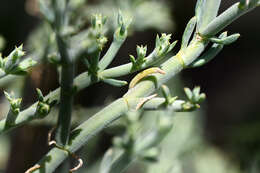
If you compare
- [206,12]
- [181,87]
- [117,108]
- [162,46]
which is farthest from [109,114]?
[181,87]

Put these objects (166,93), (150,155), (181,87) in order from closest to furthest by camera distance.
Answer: (150,155) → (166,93) → (181,87)

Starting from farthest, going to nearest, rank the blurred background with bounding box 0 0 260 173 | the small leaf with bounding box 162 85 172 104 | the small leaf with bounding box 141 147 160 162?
the blurred background with bounding box 0 0 260 173 → the small leaf with bounding box 162 85 172 104 → the small leaf with bounding box 141 147 160 162

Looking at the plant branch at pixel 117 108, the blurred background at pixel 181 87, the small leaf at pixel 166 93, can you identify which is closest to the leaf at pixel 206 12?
the plant branch at pixel 117 108

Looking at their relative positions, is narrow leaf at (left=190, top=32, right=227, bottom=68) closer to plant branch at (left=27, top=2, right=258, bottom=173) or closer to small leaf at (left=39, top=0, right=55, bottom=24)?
plant branch at (left=27, top=2, right=258, bottom=173)

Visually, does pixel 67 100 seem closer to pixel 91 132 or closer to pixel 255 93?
pixel 91 132

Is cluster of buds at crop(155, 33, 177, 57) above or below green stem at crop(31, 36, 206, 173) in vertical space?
above

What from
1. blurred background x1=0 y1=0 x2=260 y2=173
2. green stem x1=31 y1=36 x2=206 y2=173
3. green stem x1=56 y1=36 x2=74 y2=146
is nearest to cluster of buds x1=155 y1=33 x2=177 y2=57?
green stem x1=31 y1=36 x2=206 y2=173

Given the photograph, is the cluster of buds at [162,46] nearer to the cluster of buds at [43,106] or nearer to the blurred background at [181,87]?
the cluster of buds at [43,106]

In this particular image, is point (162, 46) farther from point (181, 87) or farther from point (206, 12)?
point (181, 87)
